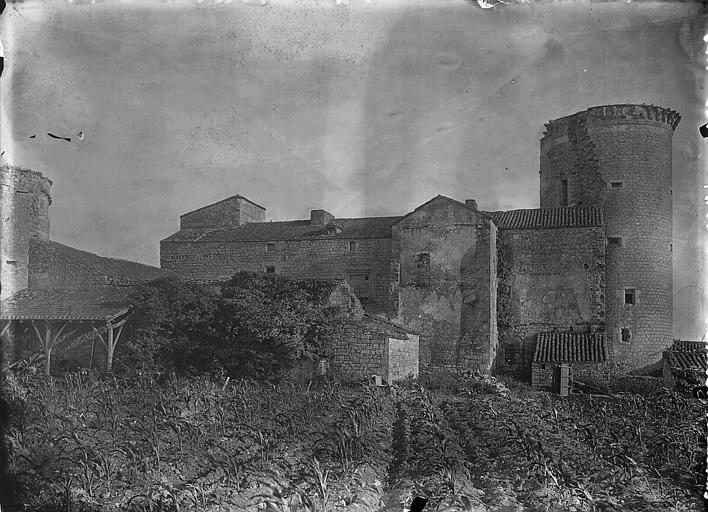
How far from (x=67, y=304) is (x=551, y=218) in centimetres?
1021

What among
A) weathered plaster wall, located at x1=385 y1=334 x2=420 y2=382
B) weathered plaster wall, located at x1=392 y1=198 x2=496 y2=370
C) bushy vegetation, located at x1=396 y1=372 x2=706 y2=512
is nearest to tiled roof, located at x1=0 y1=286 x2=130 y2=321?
weathered plaster wall, located at x1=385 y1=334 x2=420 y2=382

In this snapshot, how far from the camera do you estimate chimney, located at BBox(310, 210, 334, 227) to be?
867cm

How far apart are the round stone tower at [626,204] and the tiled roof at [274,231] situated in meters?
3.90

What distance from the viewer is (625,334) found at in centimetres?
1366

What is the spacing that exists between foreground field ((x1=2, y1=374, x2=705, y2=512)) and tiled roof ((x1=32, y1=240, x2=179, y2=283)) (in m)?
1.32

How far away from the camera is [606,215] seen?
14.7 metres

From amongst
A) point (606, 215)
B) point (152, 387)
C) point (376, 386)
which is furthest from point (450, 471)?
point (606, 215)

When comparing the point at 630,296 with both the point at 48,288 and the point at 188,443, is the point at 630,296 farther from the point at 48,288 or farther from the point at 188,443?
the point at 48,288

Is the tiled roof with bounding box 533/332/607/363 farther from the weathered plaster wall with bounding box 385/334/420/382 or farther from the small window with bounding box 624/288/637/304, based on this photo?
the weathered plaster wall with bounding box 385/334/420/382

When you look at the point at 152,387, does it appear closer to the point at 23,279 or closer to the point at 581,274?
the point at 23,279

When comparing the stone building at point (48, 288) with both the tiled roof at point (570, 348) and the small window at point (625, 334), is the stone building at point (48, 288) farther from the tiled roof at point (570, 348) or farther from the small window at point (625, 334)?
the small window at point (625, 334)

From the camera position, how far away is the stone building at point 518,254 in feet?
31.0

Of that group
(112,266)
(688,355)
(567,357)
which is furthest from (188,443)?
(567,357)

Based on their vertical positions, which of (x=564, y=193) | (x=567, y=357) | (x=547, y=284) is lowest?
(x=567, y=357)
